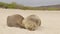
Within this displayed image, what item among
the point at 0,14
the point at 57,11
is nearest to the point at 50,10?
the point at 57,11

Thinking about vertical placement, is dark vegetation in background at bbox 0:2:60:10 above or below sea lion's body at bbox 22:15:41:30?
above

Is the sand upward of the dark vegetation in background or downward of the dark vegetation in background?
downward

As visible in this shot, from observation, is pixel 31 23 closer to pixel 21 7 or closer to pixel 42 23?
pixel 42 23

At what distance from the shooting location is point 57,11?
3.64ft

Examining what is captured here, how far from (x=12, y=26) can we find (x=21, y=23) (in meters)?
0.06

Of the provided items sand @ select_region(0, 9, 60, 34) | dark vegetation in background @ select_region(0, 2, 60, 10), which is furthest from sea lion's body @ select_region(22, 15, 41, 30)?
dark vegetation in background @ select_region(0, 2, 60, 10)

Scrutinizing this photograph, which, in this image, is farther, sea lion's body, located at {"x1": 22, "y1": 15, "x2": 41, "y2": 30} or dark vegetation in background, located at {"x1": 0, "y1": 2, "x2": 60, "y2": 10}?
dark vegetation in background, located at {"x1": 0, "y1": 2, "x2": 60, "y2": 10}

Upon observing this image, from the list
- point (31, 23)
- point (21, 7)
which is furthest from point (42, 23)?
point (21, 7)

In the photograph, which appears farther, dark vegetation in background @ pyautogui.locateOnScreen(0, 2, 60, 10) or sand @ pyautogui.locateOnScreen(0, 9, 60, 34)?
dark vegetation in background @ pyautogui.locateOnScreen(0, 2, 60, 10)

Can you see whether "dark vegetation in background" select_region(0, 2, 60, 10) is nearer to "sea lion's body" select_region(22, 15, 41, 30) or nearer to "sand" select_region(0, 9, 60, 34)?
"sand" select_region(0, 9, 60, 34)

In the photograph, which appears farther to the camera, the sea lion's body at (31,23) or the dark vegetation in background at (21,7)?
the dark vegetation in background at (21,7)

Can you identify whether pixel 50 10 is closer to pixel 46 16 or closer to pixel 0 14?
pixel 46 16

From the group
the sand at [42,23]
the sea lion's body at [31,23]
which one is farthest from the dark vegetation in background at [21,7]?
the sea lion's body at [31,23]

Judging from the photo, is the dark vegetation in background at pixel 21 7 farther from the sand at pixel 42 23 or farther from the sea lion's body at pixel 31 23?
the sea lion's body at pixel 31 23
